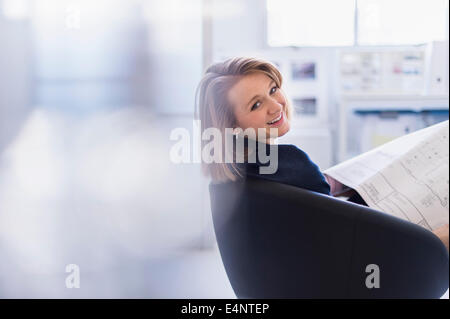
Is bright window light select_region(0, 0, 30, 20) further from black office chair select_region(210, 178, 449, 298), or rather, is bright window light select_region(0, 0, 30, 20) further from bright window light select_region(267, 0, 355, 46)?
bright window light select_region(267, 0, 355, 46)

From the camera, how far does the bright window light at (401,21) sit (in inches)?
88.2

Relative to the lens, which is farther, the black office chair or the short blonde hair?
the short blonde hair

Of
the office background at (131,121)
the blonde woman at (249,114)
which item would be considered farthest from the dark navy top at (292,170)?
the office background at (131,121)

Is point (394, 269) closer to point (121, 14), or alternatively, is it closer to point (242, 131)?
point (242, 131)

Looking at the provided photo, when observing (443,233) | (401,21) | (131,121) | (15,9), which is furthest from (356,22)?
(443,233)

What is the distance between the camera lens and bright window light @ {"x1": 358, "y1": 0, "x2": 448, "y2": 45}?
88.2 inches

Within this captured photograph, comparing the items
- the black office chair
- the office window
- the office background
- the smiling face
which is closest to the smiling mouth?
the smiling face

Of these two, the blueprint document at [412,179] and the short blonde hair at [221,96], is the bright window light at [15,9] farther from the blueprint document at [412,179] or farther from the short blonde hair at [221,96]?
the blueprint document at [412,179]

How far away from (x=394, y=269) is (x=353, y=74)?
162 cm

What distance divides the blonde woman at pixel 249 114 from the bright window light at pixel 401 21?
171cm

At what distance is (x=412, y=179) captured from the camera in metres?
0.83

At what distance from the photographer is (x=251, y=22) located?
7.80 ft

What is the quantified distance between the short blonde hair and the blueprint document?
10.5 inches
